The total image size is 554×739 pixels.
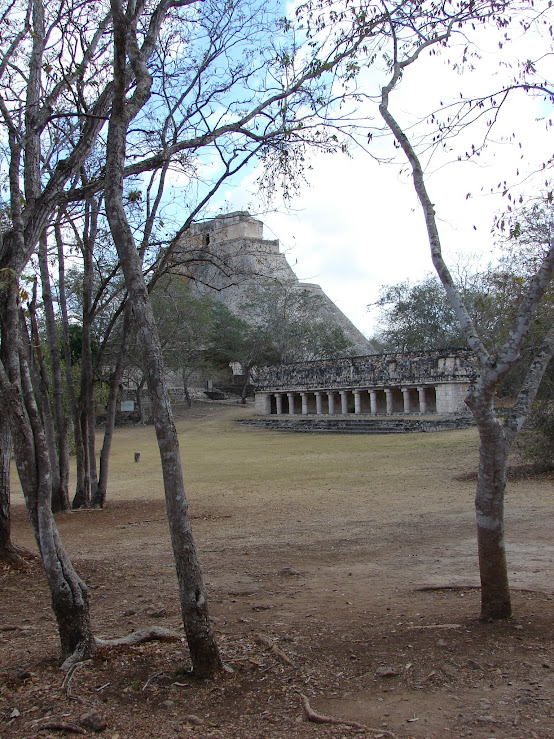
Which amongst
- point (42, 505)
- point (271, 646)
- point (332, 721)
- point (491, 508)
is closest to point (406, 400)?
point (491, 508)

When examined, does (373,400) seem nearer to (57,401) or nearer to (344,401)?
(344,401)

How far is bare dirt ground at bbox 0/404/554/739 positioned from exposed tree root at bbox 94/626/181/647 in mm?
51

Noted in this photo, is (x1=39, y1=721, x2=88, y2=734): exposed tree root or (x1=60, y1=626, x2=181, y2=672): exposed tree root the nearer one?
(x1=39, y1=721, x2=88, y2=734): exposed tree root

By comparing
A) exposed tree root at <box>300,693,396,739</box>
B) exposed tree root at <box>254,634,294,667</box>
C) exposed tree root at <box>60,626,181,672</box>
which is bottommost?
exposed tree root at <box>254,634,294,667</box>

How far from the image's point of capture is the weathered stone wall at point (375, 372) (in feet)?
87.5

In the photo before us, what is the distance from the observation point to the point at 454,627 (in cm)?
414

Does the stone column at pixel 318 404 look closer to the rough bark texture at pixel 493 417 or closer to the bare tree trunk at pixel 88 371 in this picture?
the bare tree trunk at pixel 88 371

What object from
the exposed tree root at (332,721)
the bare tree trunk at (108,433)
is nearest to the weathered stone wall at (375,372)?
the bare tree trunk at (108,433)

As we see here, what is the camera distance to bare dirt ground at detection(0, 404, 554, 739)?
3.15 meters

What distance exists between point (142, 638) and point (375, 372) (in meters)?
27.2

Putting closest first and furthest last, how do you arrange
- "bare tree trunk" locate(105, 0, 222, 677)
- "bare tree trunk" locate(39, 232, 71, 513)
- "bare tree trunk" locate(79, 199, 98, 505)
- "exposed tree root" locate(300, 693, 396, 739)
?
"exposed tree root" locate(300, 693, 396, 739)
"bare tree trunk" locate(105, 0, 222, 677)
"bare tree trunk" locate(39, 232, 71, 513)
"bare tree trunk" locate(79, 199, 98, 505)

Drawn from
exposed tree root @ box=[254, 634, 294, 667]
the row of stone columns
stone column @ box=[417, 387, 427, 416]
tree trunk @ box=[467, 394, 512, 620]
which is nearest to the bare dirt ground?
exposed tree root @ box=[254, 634, 294, 667]

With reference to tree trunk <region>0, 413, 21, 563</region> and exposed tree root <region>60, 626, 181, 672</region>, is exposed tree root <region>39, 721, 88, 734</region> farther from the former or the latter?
tree trunk <region>0, 413, 21, 563</region>

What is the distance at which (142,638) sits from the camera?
4.09 meters
